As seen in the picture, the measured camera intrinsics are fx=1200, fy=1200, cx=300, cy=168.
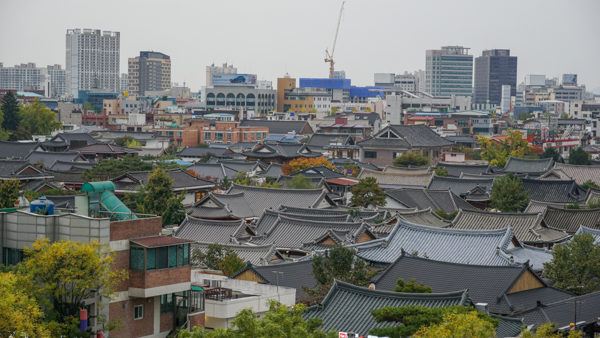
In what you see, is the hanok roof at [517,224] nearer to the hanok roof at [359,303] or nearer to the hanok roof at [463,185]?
the hanok roof at [463,185]

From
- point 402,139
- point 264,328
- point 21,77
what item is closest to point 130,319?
point 264,328

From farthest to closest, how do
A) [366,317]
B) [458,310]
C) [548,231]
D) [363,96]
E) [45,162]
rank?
[363,96] < [45,162] < [548,231] < [366,317] < [458,310]

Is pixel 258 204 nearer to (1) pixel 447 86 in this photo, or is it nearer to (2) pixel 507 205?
(2) pixel 507 205

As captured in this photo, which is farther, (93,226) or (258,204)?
(258,204)

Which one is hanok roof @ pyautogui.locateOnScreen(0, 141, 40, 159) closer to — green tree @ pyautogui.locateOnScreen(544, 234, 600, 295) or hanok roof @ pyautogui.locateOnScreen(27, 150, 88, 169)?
hanok roof @ pyautogui.locateOnScreen(27, 150, 88, 169)

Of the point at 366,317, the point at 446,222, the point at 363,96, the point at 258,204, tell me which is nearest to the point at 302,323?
the point at 366,317

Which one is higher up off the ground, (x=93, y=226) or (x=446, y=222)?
(x=93, y=226)
